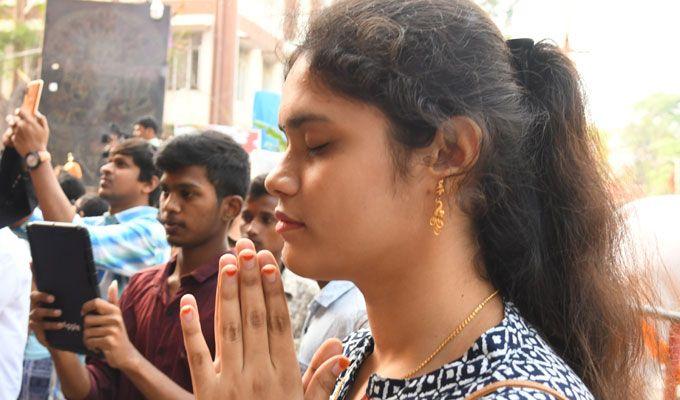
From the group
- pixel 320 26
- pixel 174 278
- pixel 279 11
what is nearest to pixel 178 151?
pixel 174 278

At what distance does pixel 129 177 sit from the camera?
4832mm

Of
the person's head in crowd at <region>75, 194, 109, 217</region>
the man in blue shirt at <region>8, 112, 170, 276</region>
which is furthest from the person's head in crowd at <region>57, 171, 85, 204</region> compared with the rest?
the man in blue shirt at <region>8, 112, 170, 276</region>

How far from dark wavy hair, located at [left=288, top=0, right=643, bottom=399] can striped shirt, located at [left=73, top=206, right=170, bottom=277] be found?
2.55 m

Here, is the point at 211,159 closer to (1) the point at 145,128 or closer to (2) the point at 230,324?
(2) the point at 230,324

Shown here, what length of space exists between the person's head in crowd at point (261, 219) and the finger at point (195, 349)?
248cm

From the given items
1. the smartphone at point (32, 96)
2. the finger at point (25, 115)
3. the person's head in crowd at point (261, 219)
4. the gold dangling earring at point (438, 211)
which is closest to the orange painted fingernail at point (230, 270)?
the gold dangling earring at point (438, 211)

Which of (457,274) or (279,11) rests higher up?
(279,11)

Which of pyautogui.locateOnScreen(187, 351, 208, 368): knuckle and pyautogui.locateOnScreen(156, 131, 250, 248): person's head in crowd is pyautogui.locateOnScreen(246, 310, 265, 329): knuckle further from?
pyautogui.locateOnScreen(156, 131, 250, 248): person's head in crowd

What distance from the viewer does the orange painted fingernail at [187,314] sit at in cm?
142

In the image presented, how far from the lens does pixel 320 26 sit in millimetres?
1518

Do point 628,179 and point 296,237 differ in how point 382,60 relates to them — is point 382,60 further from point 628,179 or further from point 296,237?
point 628,179

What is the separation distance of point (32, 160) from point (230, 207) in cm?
85

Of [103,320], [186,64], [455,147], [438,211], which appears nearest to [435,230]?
[438,211]

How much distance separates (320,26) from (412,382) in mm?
645
